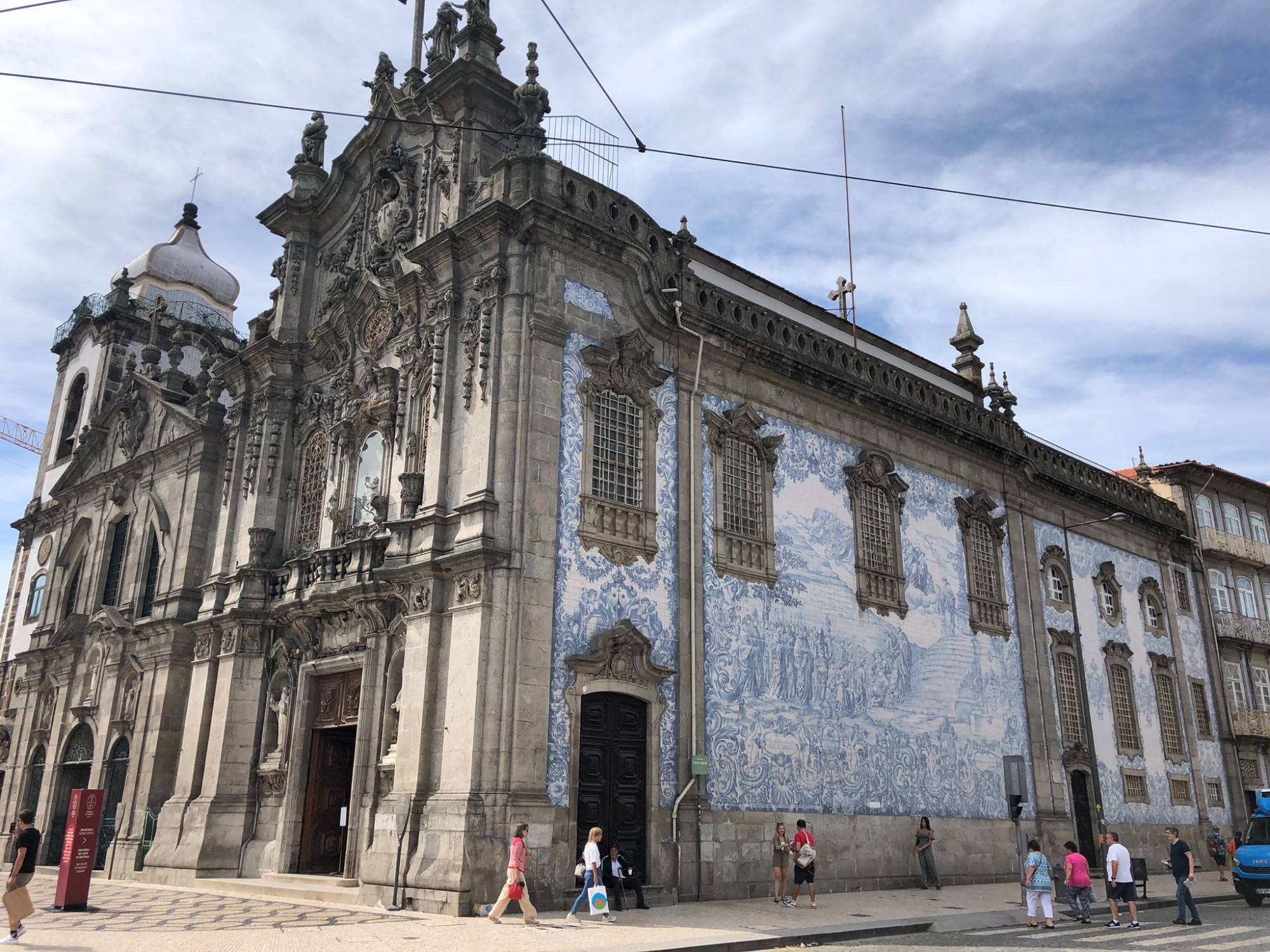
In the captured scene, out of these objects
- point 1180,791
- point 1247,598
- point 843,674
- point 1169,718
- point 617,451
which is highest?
point 1247,598

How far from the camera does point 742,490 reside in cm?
2123

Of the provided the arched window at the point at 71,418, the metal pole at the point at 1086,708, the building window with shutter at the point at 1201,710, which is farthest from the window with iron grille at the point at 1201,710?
A: the arched window at the point at 71,418

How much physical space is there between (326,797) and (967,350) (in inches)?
846

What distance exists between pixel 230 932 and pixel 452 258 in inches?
461

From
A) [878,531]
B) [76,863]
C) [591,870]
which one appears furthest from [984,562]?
[76,863]

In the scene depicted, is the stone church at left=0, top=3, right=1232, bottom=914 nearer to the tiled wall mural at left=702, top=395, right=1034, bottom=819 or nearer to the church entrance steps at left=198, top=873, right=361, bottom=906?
the tiled wall mural at left=702, top=395, right=1034, bottom=819

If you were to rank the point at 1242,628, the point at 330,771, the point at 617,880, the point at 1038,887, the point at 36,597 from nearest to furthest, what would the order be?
the point at 1038,887 → the point at 617,880 → the point at 330,771 → the point at 36,597 → the point at 1242,628

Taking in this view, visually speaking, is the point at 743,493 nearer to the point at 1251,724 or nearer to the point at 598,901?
the point at 598,901

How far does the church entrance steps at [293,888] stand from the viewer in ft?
57.2

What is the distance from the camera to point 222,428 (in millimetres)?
27234

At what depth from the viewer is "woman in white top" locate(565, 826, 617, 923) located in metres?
14.6

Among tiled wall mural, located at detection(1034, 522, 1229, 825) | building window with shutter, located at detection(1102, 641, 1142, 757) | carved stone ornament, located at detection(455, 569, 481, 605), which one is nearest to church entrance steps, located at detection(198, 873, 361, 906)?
carved stone ornament, located at detection(455, 569, 481, 605)

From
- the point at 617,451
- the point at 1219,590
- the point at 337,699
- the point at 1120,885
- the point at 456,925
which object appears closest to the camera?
the point at 456,925

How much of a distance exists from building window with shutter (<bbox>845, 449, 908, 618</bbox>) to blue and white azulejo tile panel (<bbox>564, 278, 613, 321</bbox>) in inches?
288
